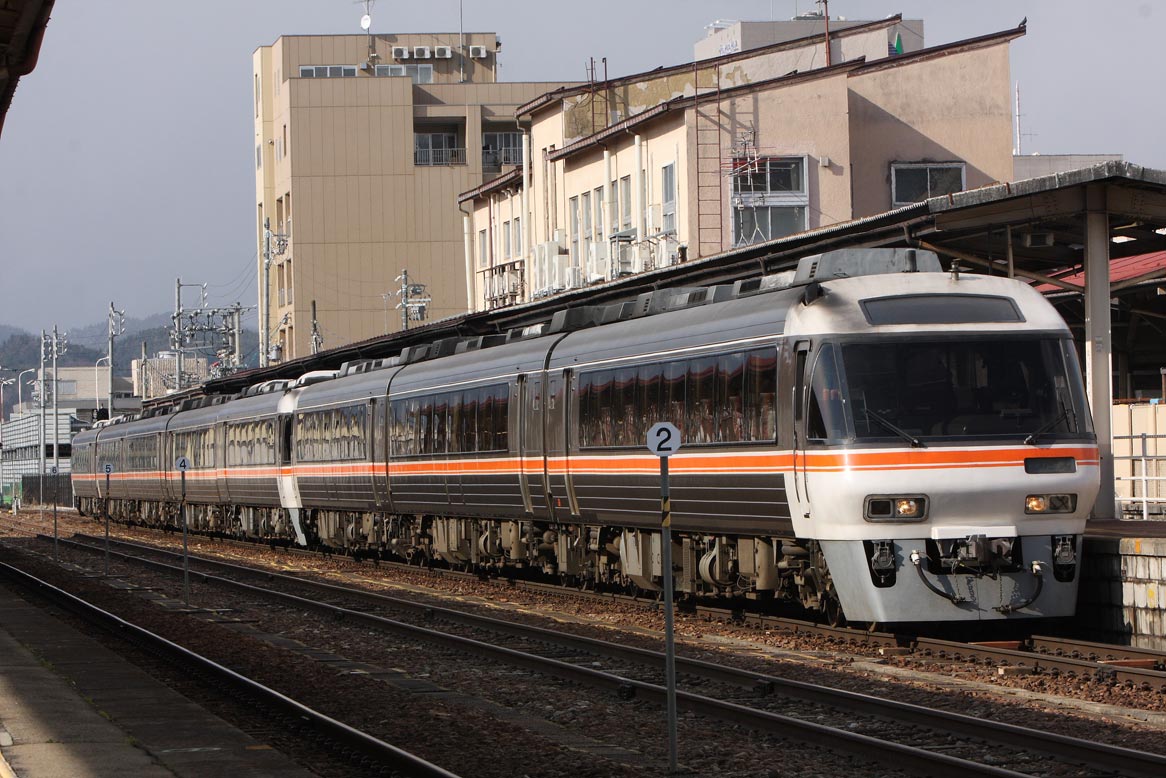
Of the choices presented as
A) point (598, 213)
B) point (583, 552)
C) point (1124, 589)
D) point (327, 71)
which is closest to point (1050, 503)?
point (1124, 589)

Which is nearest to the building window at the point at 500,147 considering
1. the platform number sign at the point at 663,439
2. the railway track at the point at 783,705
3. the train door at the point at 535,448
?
the train door at the point at 535,448

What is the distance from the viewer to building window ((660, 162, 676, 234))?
39.1 m

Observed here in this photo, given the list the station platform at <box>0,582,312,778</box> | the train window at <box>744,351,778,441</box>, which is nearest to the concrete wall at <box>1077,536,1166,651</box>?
the train window at <box>744,351,778,441</box>

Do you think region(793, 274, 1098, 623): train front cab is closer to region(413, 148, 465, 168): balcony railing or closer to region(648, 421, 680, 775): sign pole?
region(648, 421, 680, 775): sign pole

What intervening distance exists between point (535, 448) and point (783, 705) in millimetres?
9429

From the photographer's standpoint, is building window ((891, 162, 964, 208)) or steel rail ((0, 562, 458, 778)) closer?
steel rail ((0, 562, 458, 778))

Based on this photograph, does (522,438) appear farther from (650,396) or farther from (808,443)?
(808,443)

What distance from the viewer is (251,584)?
25.6 meters

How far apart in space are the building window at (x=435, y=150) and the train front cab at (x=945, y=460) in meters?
68.2

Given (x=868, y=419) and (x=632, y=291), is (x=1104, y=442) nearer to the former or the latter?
(x=868, y=419)

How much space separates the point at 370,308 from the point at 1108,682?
2726 inches

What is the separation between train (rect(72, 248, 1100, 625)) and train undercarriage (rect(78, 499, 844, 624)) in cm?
4

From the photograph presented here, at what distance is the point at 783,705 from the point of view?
463 inches

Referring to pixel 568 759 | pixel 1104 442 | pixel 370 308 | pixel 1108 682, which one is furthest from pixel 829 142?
pixel 370 308
